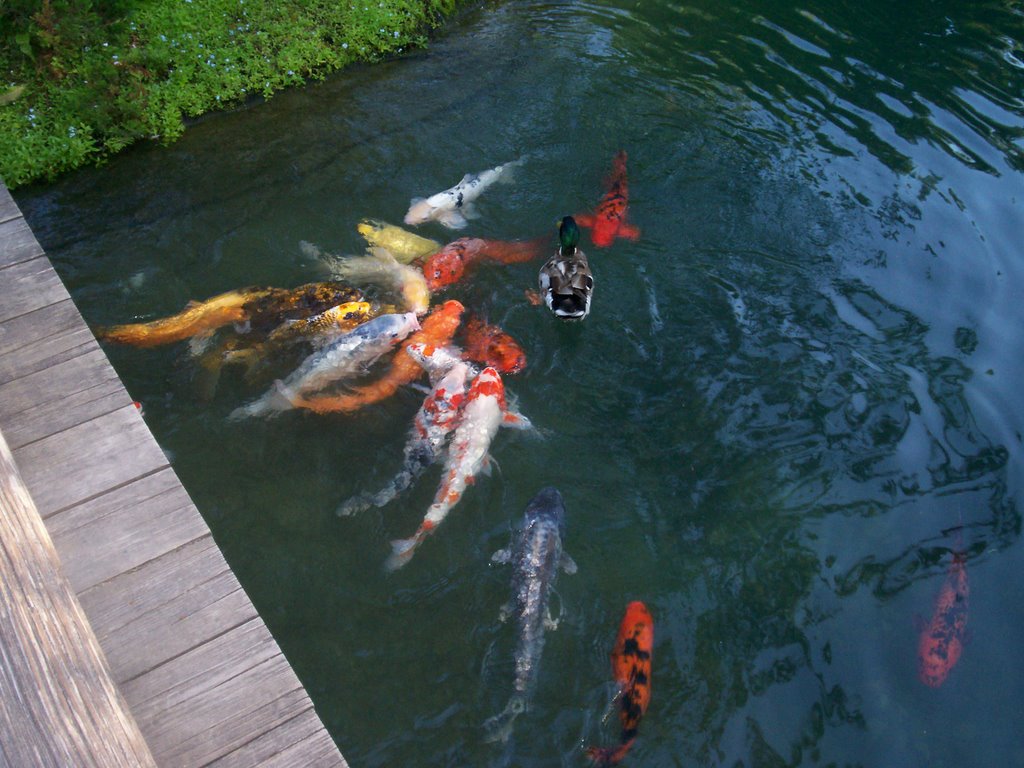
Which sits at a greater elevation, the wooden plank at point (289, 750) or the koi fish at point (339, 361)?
the wooden plank at point (289, 750)

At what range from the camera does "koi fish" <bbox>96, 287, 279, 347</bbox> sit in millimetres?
6465

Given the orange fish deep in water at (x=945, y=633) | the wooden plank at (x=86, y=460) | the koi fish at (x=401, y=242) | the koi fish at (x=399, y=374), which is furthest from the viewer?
the koi fish at (x=401, y=242)

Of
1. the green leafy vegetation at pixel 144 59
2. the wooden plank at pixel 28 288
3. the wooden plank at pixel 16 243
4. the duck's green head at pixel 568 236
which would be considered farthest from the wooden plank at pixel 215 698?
the green leafy vegetation at pixel 144 59

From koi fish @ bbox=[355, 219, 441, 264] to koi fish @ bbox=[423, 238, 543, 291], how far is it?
171 millimetres

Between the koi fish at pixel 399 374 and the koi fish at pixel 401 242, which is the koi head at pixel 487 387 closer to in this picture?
the koi fish at pixel 399 374

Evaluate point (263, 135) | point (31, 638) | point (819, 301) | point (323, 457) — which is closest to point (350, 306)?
point (323, 457)

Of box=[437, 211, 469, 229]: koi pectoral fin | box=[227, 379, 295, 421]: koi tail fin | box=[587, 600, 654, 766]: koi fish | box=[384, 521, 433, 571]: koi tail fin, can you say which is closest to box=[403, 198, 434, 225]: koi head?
box=[437, 211, 469, 229]: koi pectoral fin

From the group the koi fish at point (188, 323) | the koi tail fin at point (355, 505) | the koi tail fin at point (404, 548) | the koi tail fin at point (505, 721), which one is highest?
the koi tail fin at point (505, 721)

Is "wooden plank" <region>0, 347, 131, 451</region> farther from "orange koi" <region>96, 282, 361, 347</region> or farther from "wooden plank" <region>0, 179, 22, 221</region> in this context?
"orange koi" <region>96, 282, 361, 347</region>

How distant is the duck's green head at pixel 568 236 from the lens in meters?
6.95

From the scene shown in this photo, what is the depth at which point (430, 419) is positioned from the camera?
5961mm

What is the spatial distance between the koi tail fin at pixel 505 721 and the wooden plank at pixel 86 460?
2.24 m

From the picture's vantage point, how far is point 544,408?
6.20 metres

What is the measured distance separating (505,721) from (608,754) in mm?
577
